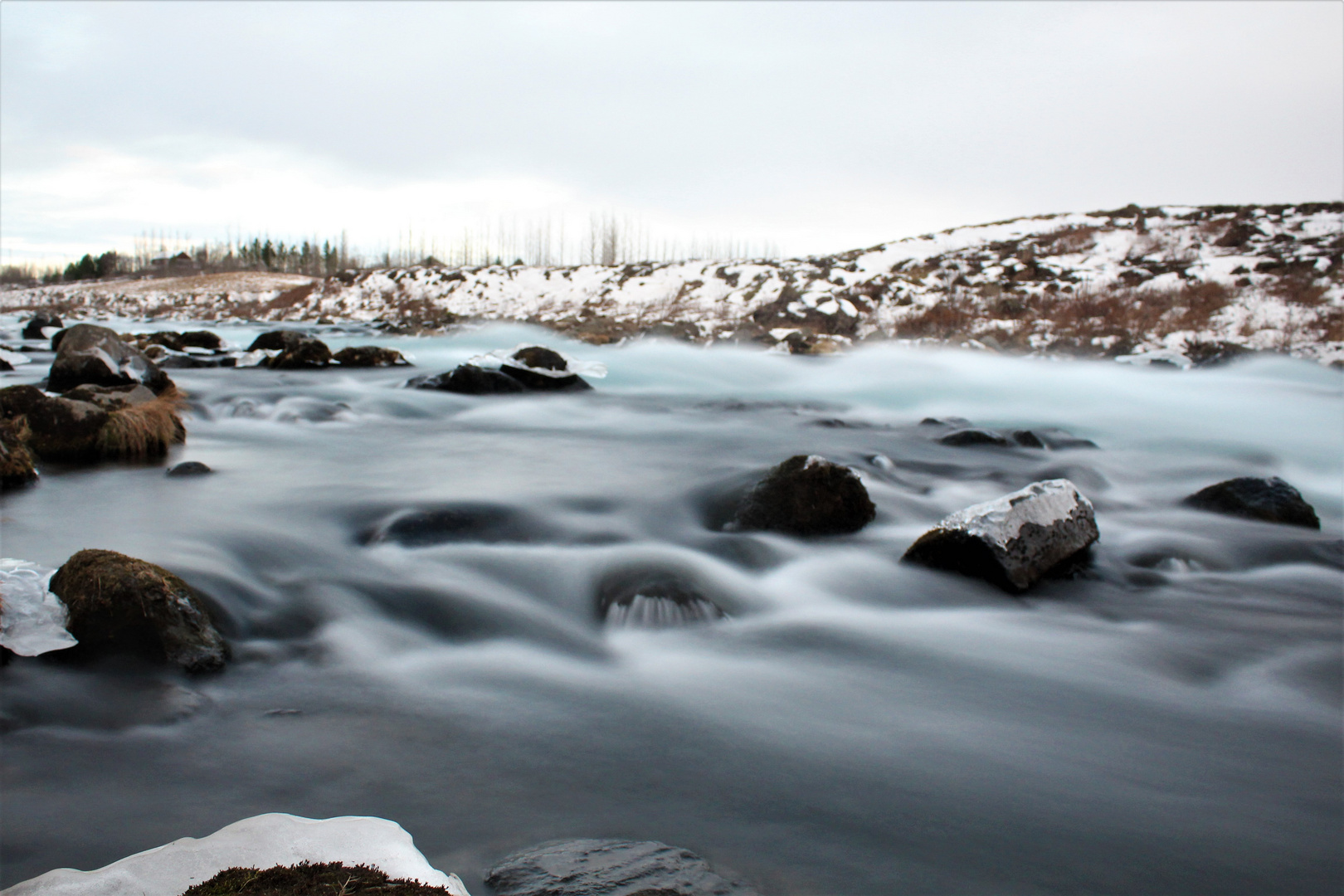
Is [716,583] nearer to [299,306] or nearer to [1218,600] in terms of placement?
[1218,600]

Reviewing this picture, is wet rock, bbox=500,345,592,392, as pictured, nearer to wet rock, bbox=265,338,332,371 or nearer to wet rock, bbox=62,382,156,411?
wet rock, bbox=265,338,332,371

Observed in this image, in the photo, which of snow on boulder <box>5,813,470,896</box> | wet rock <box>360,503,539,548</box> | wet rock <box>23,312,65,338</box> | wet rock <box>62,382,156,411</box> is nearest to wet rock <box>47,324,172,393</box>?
wet rock <box>62,382,156,411</box>

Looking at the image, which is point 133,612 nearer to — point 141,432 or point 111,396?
point 141,432

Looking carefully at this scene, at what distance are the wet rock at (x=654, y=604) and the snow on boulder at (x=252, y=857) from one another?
1728 mm

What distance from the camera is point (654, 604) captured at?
11.1ft

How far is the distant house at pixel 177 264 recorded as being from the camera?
248 feet

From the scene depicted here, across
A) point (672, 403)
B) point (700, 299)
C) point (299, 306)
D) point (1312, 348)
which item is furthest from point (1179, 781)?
point (299, 306)

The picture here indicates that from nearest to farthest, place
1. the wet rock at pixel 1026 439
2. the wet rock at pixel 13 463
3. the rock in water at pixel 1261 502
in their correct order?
1. the wet rock at pixel 13 463
2. the rock in water at pixel 1261 502
3. the wet rock at pixel 1026 439

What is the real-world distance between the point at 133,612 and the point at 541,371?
7680 millimetres

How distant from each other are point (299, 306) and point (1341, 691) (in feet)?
132

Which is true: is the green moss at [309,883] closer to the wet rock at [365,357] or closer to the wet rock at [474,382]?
the wet rock at [474,382]

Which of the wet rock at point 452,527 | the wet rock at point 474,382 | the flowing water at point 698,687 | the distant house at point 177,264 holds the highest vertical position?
the distant house at point 177,264

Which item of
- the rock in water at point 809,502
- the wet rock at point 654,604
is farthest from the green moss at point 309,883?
the rock in water at point 809,502

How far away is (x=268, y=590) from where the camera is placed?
3.35 m
